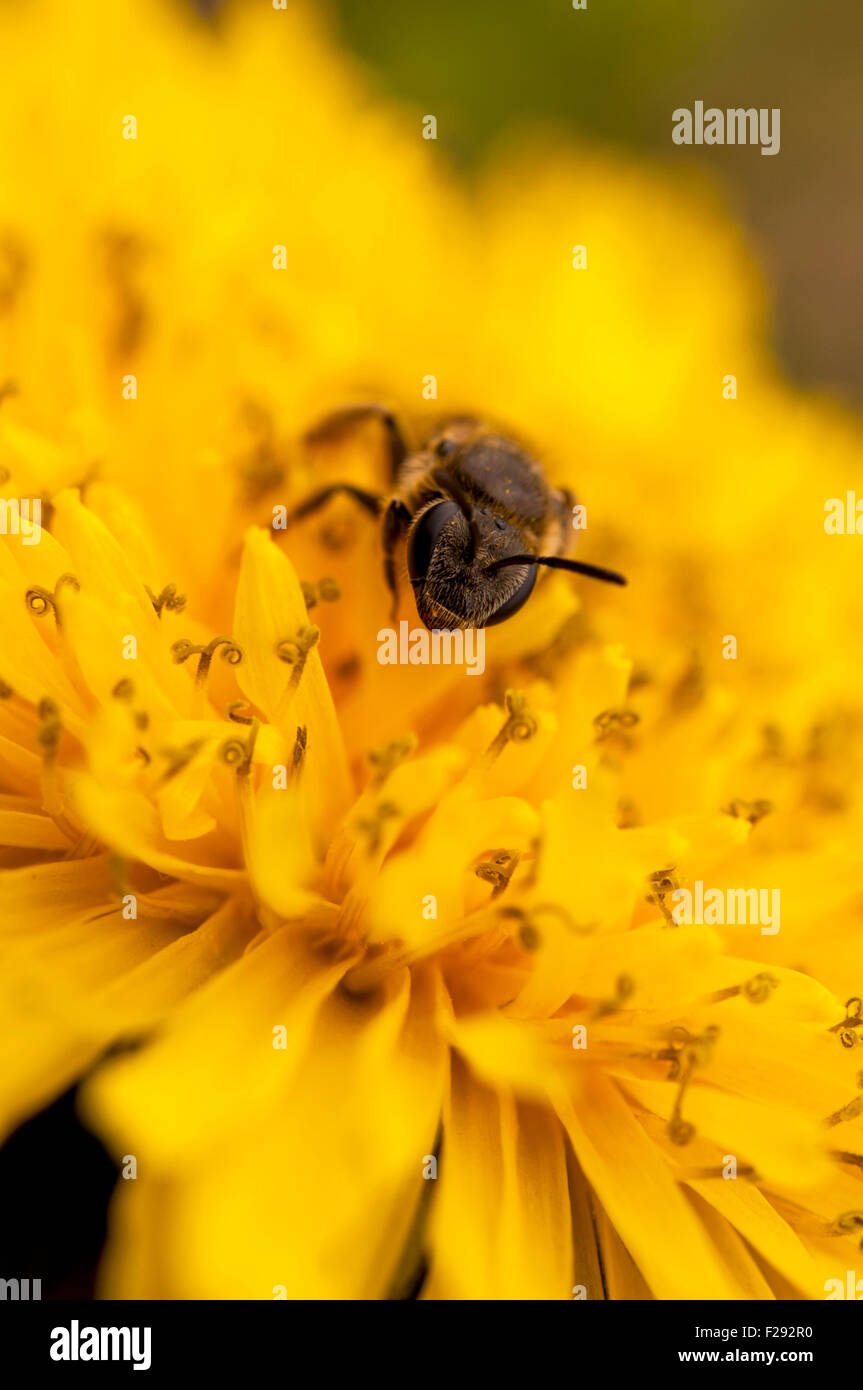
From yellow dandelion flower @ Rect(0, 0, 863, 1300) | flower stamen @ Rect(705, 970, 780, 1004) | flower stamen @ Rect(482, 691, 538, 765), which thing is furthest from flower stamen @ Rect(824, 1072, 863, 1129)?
flower stamen @ Rect(482, 691, 538, 765)

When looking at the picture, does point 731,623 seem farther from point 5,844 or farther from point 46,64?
point 46,64

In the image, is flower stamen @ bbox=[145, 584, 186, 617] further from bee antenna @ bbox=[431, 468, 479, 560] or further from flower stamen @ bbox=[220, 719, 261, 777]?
bee antenna @ bbox=[431, 468, 479, 560]

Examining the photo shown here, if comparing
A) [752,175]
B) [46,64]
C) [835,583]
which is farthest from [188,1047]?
A: [752,175]

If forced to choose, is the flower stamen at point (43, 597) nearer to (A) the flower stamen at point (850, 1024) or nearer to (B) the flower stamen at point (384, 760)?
(B) the flower stamen at point (384, 760)

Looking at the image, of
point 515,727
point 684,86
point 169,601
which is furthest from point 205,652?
point 684,86

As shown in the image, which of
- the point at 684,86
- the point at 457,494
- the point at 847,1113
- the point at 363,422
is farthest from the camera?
the point at 684,86

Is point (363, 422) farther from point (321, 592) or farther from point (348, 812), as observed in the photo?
point (348, 812)
